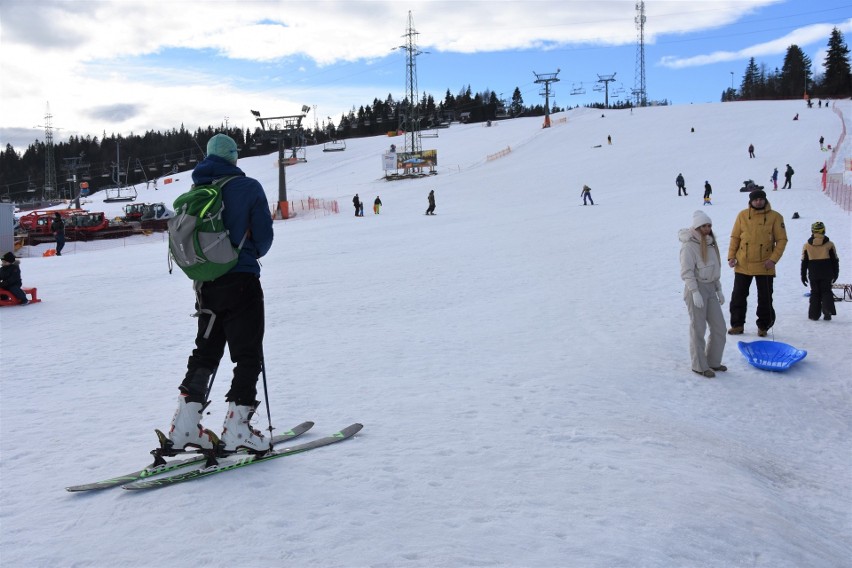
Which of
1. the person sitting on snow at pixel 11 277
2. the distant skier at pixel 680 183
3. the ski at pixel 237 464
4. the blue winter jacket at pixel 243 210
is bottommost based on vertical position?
the ski at pixel 237 464

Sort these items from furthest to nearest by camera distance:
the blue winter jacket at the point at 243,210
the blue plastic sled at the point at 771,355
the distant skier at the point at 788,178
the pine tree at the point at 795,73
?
the pine tree at the point at 795,73 < the distant skier at the point at 788,178 < the blue plastic sled at the point at 771,355 < the blue winter jacket at the point at 243,210

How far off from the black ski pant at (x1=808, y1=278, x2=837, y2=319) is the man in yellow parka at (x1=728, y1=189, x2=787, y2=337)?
1247mm

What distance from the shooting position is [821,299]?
8.91 m

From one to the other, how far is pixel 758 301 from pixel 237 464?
7.12 metres

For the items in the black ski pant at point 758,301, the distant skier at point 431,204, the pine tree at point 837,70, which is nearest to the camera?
the black ski pant at point 758,301

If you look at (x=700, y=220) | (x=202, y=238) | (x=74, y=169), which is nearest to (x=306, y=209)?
(x=74, y=169)

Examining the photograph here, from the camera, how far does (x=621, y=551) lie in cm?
283

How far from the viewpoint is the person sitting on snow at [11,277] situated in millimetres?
10789


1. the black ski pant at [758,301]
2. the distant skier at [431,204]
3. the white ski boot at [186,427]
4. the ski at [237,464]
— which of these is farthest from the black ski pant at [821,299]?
the distant skier at [431,204]

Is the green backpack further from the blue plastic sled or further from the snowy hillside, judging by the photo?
the blue plastic sled

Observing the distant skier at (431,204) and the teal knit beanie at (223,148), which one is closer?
the teal knit beanie at (223,148)

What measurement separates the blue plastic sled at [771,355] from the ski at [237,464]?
5099 mm

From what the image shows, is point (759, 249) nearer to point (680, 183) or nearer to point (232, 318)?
point (232, 318)

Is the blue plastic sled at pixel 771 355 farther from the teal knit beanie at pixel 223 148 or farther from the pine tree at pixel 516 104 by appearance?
the pine tree at pixel 516 104
